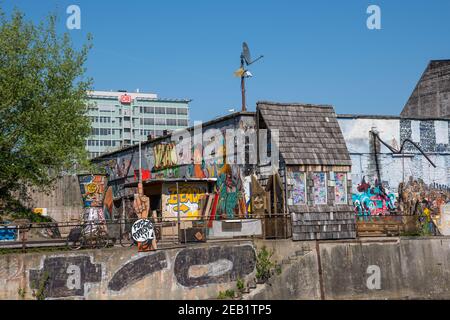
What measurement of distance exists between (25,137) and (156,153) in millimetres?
11912

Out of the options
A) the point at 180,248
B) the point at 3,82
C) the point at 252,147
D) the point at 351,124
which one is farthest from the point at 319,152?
the point at 3,82

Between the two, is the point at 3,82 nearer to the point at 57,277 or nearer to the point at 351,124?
the point at 57,277

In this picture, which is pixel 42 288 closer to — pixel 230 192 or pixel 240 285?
pixel 240 285

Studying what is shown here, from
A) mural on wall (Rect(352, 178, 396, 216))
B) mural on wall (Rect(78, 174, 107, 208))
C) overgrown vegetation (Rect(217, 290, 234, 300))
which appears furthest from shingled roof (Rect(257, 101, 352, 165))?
mural on wall (Rect(78, 174, 107, 208))

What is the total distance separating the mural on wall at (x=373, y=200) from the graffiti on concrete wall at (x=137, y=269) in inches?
514

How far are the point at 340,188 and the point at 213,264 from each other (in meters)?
7.62

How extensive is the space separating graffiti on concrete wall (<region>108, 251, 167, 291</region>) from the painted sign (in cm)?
66

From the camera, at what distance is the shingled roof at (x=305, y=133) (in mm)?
28391

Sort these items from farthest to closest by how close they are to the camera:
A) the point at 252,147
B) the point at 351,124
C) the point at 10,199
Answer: the point at 10,199, the point at 351,124, the point at 252,147

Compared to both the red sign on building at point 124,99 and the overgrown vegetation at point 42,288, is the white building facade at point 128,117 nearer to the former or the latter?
the red sign on building at point 124,99

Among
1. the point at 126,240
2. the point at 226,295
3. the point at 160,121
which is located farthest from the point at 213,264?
the point at 160,121

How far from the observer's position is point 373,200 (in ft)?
111

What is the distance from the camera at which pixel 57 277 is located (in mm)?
22672
